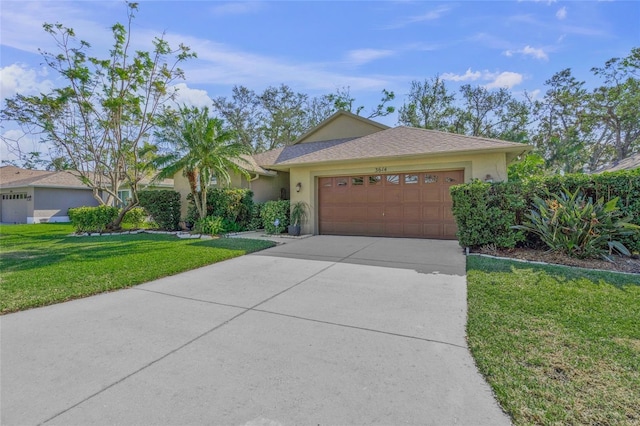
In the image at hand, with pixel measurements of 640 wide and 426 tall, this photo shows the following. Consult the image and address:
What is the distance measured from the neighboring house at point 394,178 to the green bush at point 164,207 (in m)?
5.85

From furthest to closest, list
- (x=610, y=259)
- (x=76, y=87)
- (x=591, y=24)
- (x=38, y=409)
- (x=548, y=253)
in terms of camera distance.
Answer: (x=76, y=87), (x=591, y=24), (x=548, y=253), (x=610, y=259), (x=38, y=409)

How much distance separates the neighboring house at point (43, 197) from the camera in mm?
21422

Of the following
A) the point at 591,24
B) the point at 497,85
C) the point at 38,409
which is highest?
the point at 497,85

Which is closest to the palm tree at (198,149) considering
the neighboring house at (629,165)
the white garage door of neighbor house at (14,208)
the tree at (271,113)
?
the neighboring house at (629,165)

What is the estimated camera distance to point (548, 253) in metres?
6.82

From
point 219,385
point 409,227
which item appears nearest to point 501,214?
point 409,227


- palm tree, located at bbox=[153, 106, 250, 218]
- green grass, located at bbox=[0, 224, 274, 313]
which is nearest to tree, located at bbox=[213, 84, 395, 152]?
palm tree, located at bbox=[153, 106, 250, 218]

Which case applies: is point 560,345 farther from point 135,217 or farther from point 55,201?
point 55,201

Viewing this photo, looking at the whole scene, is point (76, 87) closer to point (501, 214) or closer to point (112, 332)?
point (112, 332)

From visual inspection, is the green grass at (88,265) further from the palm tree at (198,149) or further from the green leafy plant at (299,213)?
the palm tree at (198,149)

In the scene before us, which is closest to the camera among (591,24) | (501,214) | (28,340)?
(28,340)

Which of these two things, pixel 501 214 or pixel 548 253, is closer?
pixel 548 253

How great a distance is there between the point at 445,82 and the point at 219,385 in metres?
27.6

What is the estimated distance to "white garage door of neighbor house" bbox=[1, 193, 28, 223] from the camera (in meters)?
22.5
